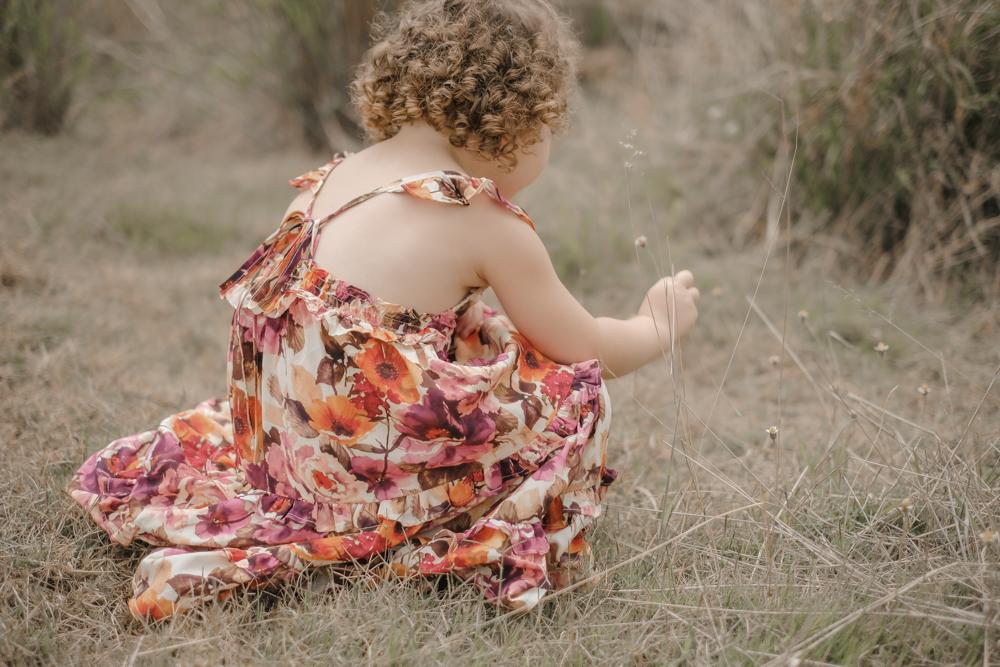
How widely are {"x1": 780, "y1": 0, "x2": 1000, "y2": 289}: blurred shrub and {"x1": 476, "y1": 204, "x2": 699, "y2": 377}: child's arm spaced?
1367mm

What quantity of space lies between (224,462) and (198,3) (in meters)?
4.11

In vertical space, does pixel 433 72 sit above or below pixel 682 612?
above

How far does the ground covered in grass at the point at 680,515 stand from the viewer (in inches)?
46.9

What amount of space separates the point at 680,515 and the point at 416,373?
1.86 feet

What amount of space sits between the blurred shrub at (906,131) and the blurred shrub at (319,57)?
1.96 meters

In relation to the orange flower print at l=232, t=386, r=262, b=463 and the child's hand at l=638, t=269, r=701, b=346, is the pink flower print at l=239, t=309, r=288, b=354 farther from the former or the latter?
the child's hand at l=638, t=269, r=701, b=346

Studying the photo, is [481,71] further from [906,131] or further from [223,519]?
[906,131]

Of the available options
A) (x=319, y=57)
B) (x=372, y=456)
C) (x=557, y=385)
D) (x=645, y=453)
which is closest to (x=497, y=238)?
(x=557, y=385)

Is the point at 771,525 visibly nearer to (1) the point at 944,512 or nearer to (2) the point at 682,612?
(2) the point at 682,612

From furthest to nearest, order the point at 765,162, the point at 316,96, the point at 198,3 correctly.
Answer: the point at 198,3, the point at 316,96, the point at 765,162

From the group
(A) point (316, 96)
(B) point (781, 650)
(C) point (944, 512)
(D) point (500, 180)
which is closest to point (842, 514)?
(C) point (944, 512)

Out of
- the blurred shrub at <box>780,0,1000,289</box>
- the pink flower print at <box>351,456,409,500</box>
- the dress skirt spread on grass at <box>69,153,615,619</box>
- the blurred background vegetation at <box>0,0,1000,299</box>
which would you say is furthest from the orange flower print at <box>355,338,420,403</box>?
the blurred shrub at <box>780,0,1000,289</box>

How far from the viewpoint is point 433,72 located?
134 centimetres

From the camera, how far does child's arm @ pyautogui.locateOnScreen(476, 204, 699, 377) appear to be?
131 centimetres
